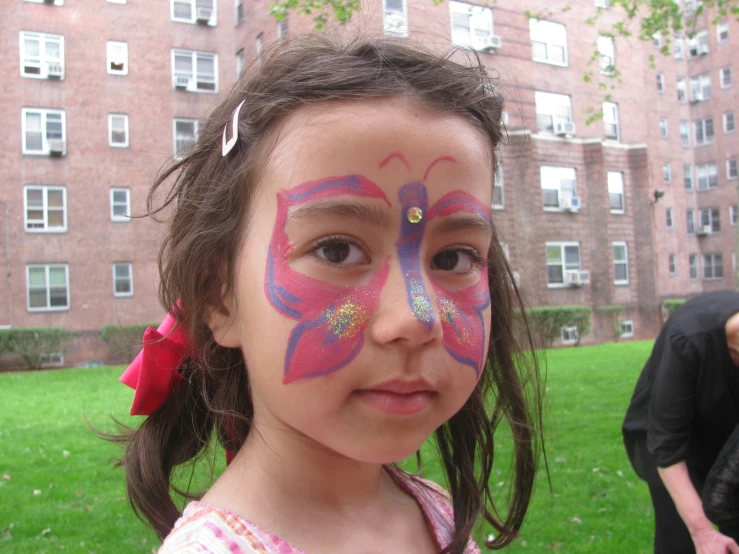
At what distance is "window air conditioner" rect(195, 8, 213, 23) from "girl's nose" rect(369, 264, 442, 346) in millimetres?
20342

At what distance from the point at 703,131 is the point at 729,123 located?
1303 millimetres

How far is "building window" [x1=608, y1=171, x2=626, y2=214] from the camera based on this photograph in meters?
24.1

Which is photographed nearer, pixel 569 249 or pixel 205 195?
pixel 205 195

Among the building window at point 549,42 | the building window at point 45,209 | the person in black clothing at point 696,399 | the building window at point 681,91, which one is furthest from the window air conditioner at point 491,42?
the building window at point 681,91

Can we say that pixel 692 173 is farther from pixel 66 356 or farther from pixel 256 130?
pixel 256 130

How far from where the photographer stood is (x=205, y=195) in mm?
1466

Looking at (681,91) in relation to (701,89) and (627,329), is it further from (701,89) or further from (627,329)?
(627,329)

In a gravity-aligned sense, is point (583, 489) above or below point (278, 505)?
below

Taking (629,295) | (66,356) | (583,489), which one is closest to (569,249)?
(629,295)

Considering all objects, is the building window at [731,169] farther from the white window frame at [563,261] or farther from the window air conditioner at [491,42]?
the window air conditioner at [491,42]

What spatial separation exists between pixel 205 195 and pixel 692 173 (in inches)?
1594

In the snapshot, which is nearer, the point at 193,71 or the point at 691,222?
the point at 193,71

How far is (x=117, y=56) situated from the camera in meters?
19.1

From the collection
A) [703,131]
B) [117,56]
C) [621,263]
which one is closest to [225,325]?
[117,56]
